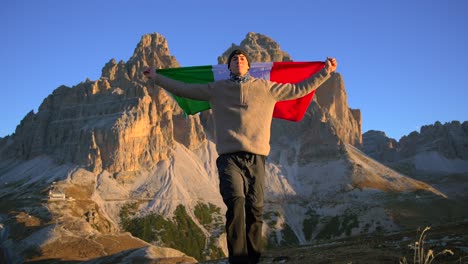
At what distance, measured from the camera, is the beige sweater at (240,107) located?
40.4ft

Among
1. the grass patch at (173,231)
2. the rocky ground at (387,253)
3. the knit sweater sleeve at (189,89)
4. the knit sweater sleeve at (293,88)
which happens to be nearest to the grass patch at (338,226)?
the grass patch at (173,231)

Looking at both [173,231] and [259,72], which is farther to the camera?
[173,231]

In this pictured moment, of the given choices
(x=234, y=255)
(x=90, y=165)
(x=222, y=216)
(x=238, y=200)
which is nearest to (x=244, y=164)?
(x=238, y=200)

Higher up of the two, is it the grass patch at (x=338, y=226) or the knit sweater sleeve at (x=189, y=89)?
the knit sweater sleeve at (x=189, y=89)

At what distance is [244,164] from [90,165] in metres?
196

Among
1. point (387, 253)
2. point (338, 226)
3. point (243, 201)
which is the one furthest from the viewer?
point (338, 226)

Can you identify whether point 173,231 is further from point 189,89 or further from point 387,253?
point 189,89

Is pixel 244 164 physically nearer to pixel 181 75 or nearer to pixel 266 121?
pixel 266 121

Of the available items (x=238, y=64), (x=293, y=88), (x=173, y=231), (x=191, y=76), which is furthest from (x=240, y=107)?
(x=173, y=231)

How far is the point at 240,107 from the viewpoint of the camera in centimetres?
1255

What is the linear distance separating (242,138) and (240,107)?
2.71ft

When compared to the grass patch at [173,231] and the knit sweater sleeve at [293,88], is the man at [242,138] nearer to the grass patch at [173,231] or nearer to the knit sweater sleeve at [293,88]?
the knit sweater sleeve at [293,88]

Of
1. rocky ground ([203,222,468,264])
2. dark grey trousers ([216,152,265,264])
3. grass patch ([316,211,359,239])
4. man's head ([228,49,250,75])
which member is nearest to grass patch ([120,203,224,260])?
grass patch ([316,211,359,239])

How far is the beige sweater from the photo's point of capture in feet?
40.4
